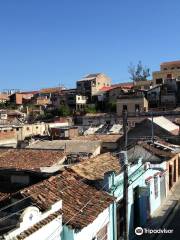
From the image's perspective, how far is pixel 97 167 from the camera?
1938 cm

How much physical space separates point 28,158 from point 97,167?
7.49 m

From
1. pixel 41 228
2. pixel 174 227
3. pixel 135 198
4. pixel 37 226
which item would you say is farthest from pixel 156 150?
pixel 37 226

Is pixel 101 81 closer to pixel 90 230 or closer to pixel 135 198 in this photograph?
pixel 135 198

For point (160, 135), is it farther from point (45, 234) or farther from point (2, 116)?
point (2, 116)

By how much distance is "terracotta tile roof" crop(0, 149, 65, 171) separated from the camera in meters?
24.1

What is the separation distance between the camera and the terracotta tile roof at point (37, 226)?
10330 millimetres

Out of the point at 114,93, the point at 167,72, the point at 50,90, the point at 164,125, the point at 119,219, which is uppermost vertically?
the point at 167,72

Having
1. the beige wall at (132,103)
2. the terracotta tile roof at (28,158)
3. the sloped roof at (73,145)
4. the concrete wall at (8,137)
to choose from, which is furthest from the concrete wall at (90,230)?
the beige wall at (132,103)

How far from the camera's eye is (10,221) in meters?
11.3

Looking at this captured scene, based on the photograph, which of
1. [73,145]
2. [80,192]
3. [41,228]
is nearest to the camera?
[41,228]

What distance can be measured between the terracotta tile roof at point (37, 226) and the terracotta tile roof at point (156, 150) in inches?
553

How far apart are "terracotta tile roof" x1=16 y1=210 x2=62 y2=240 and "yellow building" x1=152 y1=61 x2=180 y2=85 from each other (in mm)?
75932

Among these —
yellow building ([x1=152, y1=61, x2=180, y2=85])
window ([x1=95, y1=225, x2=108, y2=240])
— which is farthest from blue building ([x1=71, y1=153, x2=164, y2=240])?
yellow building ([x1=152, y1=61, x2=180, y2=85])

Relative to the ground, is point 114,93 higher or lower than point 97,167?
higher
